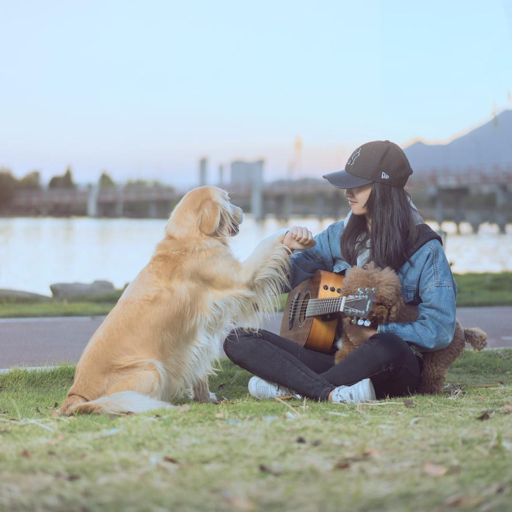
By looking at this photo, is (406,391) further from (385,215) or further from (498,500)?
(498,500)

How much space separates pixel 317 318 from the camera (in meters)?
4.52

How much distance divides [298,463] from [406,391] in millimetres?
1879

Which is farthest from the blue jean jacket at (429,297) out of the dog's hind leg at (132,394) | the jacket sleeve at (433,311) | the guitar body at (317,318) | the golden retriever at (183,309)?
the dog's hind leg at (132,394)

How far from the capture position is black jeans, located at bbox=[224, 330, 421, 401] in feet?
13.0

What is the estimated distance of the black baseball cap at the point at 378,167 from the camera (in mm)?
4184

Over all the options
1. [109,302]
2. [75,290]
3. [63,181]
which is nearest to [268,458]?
[109,302]

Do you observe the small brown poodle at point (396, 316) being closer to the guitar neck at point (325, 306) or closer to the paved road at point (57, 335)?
the guitar neck at point (325, 306)

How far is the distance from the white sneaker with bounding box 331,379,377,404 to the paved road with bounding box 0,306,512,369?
3.02 meters

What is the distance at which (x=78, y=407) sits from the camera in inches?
149

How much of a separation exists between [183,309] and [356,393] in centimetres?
122

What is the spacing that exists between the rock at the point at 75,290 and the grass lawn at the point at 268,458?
8759 millimetres

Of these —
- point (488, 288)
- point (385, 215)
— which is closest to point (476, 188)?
point (488, 288)

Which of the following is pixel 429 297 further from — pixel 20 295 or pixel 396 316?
pixel 20 295

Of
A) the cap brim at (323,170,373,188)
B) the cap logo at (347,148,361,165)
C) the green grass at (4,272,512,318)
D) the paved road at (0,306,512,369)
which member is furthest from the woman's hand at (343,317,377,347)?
the green grass at (4,272,512,318)
